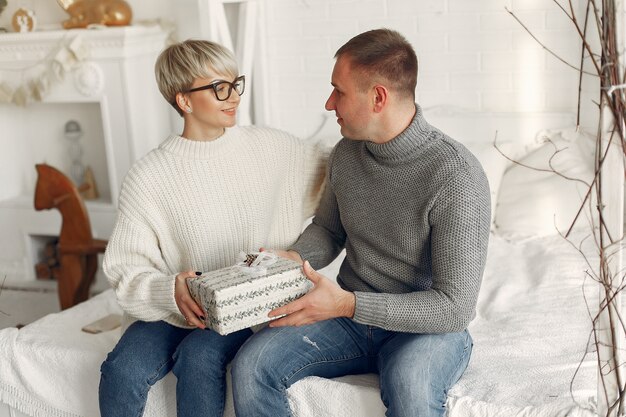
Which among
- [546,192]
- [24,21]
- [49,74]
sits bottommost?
[546,192]

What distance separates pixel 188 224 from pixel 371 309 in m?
0.56

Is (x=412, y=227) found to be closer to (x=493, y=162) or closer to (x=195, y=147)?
(x=195, y=147)

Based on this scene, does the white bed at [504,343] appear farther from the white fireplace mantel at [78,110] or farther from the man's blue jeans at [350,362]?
the white fireplace mantel at [78,110]

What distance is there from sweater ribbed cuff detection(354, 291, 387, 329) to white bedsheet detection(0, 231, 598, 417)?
0.61 ft

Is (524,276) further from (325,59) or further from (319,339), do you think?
(325,59)

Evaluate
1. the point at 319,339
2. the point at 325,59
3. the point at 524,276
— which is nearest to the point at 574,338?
the point at 524,276

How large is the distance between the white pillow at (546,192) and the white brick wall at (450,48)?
26cm

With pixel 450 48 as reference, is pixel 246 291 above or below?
below

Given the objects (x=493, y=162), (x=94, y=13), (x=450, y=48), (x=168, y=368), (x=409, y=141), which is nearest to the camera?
(x=409, y=141)

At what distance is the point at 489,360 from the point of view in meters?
2.06

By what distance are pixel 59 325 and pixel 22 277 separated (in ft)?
3.27

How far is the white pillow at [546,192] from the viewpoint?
3.01m

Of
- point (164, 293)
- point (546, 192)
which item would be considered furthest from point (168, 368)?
point (546, 192)

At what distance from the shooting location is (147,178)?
208cm
